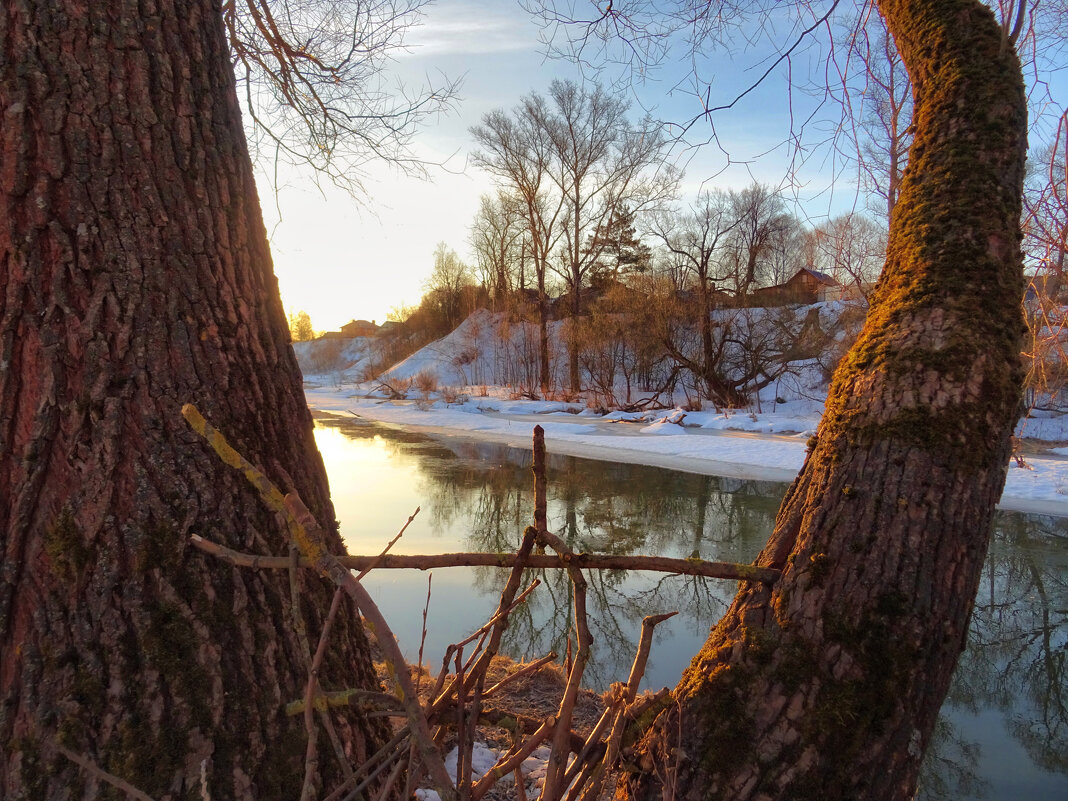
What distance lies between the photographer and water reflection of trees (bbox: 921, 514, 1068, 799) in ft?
11.8

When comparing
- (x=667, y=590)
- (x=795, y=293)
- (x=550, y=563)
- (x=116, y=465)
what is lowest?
(x=667, y=590)

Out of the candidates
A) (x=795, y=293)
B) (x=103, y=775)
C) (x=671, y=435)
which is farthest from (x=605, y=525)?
(x=795, y=293)

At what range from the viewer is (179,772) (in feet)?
3.87

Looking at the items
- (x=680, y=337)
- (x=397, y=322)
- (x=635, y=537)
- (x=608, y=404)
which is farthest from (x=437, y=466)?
(x=397, y=322)

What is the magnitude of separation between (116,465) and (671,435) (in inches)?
567

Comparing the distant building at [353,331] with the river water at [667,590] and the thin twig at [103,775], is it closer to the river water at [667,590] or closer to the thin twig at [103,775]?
the river water at [667,590]

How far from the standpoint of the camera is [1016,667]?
4.52 meters

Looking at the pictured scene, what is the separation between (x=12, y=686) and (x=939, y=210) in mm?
2026

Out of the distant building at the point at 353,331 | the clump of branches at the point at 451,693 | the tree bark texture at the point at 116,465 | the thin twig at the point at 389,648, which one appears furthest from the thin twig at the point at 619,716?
the distant building at the point at 353,331

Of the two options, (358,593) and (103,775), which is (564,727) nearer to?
(358,593)

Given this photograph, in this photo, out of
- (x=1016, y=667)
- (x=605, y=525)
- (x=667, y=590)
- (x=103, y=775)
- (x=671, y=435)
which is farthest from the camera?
(x=671, y=435)

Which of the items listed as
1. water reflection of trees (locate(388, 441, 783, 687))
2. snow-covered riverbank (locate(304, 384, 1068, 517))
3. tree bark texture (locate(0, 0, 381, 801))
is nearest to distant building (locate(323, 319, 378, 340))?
snow-covered riverbank (locate(304, 384, 1068, 517))

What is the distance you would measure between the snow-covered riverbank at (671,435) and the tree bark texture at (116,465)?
9.64 metres

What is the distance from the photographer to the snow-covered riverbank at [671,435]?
976 centimetres
